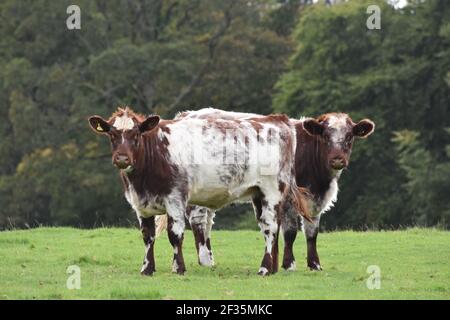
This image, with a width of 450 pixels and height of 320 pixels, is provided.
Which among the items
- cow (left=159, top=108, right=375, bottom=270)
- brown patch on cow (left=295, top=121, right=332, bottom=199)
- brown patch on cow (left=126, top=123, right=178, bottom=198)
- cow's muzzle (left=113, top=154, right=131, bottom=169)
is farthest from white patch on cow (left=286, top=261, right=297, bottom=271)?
cow's muzzle (left=113, top=154, right=131, bottom=169)

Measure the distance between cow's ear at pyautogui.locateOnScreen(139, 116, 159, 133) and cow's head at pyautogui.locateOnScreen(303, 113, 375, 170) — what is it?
284 centimetres

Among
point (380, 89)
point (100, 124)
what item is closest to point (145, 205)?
point (100, 124)

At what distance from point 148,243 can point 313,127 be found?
11.5ft

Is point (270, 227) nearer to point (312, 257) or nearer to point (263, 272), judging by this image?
point (263, 272)

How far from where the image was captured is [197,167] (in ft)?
55.4

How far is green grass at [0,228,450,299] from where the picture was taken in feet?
48.0

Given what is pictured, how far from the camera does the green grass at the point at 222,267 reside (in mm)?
14641

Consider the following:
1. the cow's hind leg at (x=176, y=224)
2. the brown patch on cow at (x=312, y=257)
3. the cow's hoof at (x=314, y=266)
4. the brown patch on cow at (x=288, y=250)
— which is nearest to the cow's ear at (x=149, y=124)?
the cow's hind leg at (x=176, y=224)

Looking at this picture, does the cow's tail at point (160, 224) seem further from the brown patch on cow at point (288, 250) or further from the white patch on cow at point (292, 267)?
the white patch on cow at point (292, 267)

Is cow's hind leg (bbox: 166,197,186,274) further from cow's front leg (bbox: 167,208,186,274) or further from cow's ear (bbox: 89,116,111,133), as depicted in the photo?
cow's ear (bbox: 89,116,111,133)

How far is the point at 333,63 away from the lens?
51.7m
